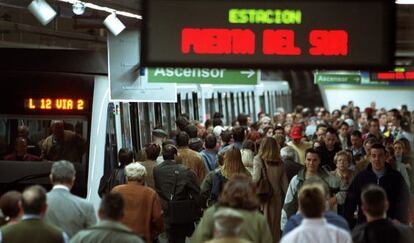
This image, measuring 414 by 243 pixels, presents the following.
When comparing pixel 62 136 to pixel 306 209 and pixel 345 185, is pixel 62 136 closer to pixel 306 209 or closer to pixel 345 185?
pixel 345 185

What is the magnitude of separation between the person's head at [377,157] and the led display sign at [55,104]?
15.2ft

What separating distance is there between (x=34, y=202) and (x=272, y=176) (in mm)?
4905

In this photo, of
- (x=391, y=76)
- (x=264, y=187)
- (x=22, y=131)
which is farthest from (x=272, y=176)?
(x=391, y=76)

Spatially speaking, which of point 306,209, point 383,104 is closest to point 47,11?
point 306,209

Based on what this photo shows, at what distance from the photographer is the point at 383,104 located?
48250mm

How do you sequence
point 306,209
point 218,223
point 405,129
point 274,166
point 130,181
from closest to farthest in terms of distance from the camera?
point 218,223, point 306,209, point 130,181, point 274,166, point 405,129

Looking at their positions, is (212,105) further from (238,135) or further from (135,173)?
(135,173)

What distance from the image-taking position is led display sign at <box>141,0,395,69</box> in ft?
28.2

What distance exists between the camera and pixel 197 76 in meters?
16.1

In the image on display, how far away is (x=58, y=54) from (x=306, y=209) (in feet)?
25.0

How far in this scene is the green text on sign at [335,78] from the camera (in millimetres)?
35062

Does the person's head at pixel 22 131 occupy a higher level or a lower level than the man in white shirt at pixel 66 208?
higher

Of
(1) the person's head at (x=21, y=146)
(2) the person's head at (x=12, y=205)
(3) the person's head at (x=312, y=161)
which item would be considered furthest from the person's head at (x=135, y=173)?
(1) the person's head at (x=21, y=146)

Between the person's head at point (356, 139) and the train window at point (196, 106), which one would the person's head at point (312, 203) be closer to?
the person's head at point (356, 139)
